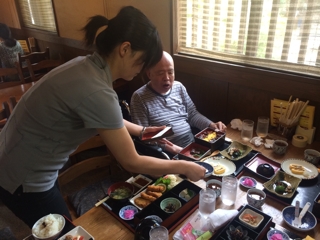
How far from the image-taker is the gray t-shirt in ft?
3.10

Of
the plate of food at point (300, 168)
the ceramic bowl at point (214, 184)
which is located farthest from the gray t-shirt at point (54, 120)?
the plate of food at point (300, 168)

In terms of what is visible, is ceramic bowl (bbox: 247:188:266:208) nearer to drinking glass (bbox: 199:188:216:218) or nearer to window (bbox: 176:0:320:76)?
drinking glass (bbox: 199:188:216:218)

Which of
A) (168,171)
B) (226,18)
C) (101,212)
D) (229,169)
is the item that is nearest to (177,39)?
(226,18)

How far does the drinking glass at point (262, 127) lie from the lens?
170 cm

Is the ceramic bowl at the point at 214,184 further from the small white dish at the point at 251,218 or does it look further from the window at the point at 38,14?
the window at the point at 38,14

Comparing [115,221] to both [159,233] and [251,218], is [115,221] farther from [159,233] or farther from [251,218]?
[251,218]

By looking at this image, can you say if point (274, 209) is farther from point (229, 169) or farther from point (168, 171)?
point (168, 171)

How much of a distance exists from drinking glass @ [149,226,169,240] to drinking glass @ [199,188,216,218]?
0.20 meters

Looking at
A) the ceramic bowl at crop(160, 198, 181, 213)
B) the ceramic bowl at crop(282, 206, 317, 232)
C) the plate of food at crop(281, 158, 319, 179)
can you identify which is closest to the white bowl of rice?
the ceramic bowl at crop(160, 198, 181, 213)

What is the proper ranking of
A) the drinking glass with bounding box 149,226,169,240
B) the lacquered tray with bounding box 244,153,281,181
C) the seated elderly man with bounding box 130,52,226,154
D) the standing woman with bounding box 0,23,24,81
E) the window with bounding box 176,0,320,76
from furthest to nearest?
the standing woman with bounding box 0,23,24,81, the seated elderly man with bounding box 130,52,226,154, the window with bounding box 176,0,320,76, the lacquered tray with bounding box 244,153,281,181, the drinking glass with bounding box 149,226,169,240

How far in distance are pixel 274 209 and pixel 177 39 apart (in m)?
1.62

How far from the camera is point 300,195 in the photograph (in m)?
1.20

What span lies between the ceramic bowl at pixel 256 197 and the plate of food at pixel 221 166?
18 cm

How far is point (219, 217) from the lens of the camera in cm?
99
